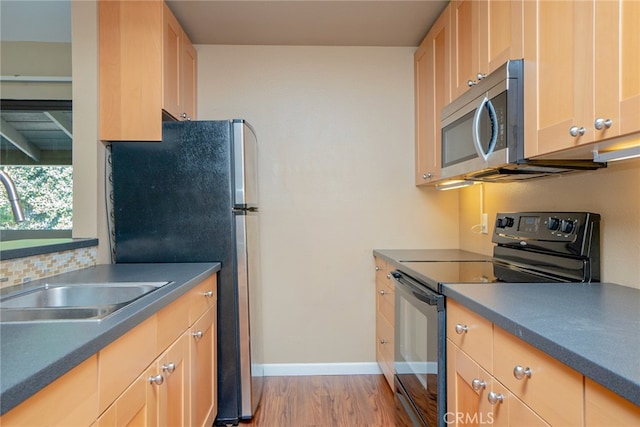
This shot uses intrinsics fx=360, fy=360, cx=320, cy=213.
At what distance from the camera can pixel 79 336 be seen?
2.64 ft

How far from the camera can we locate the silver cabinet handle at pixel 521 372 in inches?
34.7

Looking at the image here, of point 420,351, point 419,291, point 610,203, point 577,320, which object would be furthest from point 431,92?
point 577,320

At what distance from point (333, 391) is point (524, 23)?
2.22 metres

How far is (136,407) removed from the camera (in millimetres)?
1027

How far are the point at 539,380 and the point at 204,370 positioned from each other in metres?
1.41

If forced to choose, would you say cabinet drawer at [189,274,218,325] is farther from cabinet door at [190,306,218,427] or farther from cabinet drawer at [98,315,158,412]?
cabinet drawer at [98,315,158,412]

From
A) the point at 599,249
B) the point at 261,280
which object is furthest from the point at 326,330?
the point at 599,249

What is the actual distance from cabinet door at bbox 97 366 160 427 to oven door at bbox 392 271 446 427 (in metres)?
1.01

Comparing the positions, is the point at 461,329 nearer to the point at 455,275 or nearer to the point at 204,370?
the point at 455,275

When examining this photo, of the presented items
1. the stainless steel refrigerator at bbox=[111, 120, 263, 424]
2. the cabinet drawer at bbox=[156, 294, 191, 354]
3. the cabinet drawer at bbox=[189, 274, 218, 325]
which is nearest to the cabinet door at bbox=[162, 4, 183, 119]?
the stainless steel refrigerator at bbox=[111, 120, 263, 424]

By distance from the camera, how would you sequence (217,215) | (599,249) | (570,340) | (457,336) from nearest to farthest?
(570,340) < (457,336) < (599,249) < (217,215)

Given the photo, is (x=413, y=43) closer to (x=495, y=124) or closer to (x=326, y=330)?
(x=495, y=124)

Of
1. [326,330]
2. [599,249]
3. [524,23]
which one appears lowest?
[326,330]

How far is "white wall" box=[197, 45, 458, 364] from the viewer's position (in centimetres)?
259
